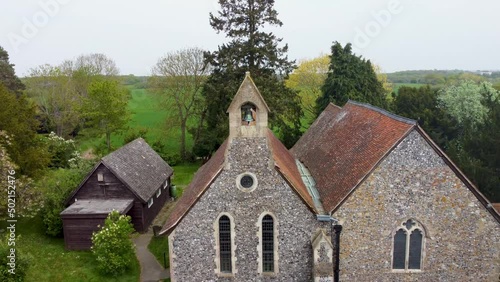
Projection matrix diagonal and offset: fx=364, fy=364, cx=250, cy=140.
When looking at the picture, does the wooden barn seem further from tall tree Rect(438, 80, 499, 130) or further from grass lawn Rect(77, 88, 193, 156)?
tall tree Rect(438, 80, 499, 130)

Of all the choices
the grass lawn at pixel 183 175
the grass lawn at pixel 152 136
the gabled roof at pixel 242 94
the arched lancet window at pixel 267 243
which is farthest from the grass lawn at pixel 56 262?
the grass lawn at pixel 152 136

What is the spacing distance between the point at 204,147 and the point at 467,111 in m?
29.9

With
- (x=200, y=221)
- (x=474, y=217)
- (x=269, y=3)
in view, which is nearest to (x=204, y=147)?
(x=269, y=3)

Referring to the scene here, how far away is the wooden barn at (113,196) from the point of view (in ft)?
71.9

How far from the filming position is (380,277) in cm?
1570

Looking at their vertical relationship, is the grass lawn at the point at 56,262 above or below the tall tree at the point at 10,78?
below

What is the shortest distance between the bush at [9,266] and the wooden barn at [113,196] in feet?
12.6

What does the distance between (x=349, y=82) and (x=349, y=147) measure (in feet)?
74.9

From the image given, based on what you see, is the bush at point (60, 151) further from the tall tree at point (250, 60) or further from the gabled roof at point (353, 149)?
the gabled roof at point (353, 149)

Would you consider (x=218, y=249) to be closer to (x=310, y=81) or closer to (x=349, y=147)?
(x=349, y=147)

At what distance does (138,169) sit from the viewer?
2748 cm

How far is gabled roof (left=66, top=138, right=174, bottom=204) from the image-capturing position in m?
24.4

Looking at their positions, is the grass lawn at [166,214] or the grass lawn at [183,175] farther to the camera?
the grass lawn at [183,175]

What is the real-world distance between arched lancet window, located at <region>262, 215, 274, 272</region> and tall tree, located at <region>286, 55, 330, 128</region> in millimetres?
35639
